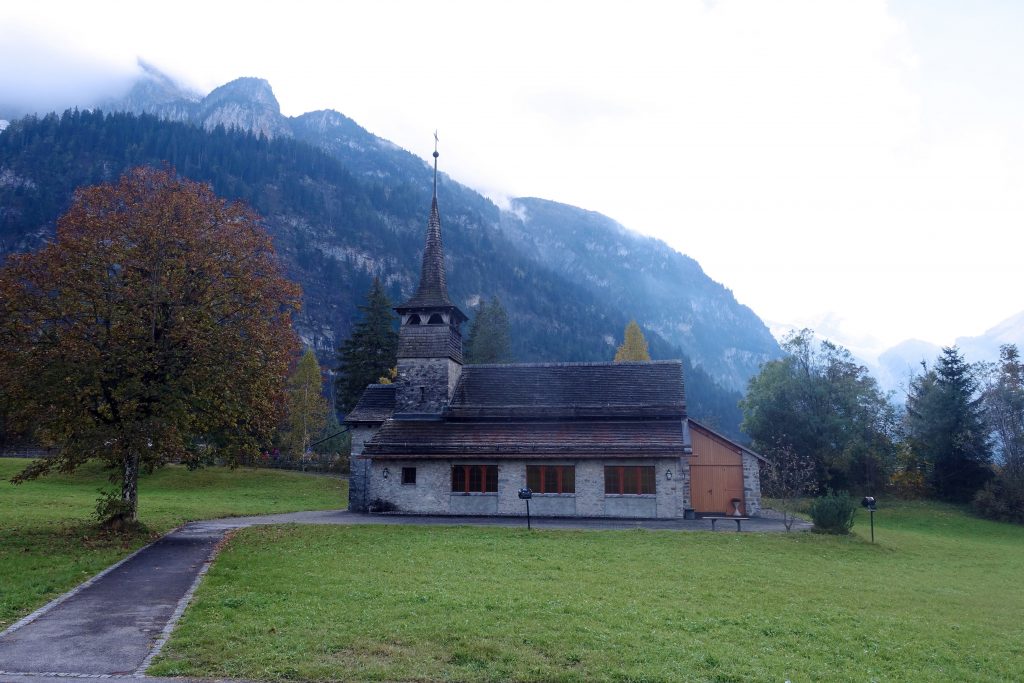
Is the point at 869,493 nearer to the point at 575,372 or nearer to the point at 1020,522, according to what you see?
the point at 1020,522

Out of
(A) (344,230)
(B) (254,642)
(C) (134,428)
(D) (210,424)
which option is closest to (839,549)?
(B) (254,642)

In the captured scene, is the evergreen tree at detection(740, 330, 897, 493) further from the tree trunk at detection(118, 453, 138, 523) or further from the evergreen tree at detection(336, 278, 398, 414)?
the tree trunk at detection(118, 453, 138, 523)

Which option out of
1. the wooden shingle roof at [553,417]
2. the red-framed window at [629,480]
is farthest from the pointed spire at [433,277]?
the red-framed window at [629,480]

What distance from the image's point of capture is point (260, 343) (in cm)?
2020

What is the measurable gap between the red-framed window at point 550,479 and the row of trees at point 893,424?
54.9 feet

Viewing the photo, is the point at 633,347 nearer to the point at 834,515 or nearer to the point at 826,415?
the point at 826,415

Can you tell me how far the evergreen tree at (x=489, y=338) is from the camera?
71.1 m

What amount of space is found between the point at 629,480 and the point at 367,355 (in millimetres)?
34526

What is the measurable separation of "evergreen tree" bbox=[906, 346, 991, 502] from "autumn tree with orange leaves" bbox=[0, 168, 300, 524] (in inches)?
1634

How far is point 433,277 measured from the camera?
1396 inches

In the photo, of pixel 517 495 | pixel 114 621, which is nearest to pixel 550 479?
pixel 517 495

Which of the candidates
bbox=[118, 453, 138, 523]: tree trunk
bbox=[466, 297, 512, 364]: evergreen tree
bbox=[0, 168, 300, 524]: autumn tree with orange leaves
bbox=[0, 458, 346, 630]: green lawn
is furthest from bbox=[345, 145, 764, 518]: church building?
bbox=[466, 297, 512, 364]: evergreen tree

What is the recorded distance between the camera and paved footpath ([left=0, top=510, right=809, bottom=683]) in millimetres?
8711

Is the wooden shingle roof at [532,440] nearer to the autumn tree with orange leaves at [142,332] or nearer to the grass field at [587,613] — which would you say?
the grass field at [587,613]
